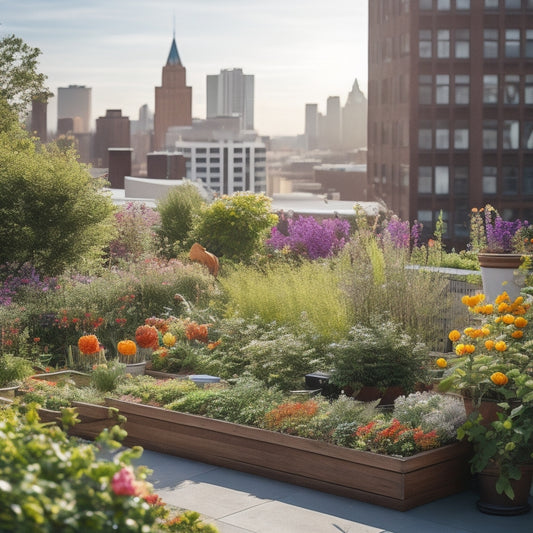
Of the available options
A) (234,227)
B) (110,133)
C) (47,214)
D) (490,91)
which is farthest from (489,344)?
(110,133)

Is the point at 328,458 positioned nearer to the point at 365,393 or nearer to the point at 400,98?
the point at 365,393

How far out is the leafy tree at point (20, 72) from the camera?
1984cm

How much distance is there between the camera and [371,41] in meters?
71.9

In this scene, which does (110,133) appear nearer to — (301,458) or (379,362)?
(379,362)

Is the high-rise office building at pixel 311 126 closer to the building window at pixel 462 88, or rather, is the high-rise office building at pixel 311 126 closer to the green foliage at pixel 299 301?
the building window at pixel 462 88

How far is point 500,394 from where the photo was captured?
18.0 feet

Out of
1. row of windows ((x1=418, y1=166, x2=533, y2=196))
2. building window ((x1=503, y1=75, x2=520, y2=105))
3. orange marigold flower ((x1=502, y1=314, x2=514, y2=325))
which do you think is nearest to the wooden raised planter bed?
orange marigold flower ((x1=502, y1=314, x2=514, y2=325))

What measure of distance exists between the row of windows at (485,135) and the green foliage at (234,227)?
51.4m

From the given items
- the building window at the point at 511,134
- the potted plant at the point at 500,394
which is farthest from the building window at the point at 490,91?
the potted plant at the point at 500,394

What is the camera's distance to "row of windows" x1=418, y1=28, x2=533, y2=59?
6328 cm

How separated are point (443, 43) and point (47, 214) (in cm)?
5571

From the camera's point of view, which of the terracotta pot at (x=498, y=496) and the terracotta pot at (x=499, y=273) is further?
the terracotta pot at (x=499, y=273)

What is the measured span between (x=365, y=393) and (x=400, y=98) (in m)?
60.1

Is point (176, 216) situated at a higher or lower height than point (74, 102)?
lower
